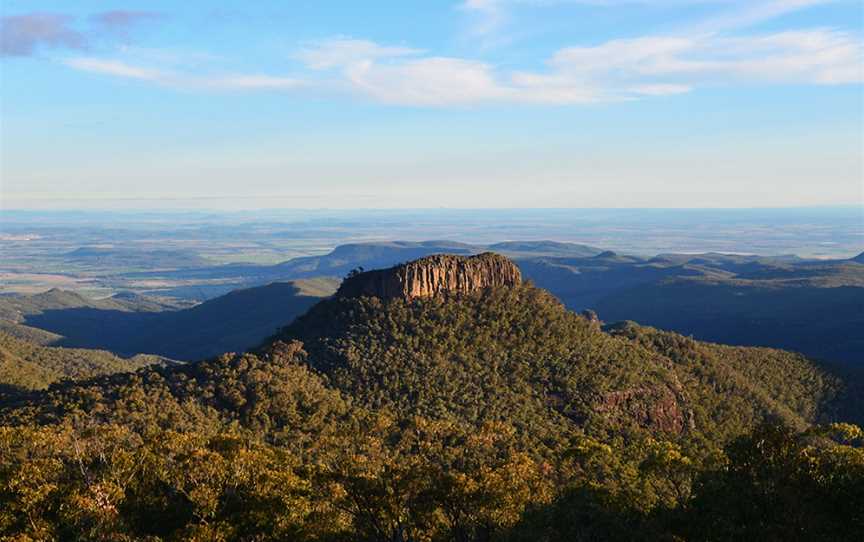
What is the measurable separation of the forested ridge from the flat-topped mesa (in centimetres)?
193

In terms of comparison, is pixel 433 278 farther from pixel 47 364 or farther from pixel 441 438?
pixel 47 364

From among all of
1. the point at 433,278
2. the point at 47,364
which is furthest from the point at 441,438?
the point at 47,364

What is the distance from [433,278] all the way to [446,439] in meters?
36.8

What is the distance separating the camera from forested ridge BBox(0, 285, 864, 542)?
1364 inches

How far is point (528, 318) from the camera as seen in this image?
97.3m

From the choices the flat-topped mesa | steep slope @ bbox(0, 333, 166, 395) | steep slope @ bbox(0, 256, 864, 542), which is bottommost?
steep slope @ bbox(0, 333, 166, 395)

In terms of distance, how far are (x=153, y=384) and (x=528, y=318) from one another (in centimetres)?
4848

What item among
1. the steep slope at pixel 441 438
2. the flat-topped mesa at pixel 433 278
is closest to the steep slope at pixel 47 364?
the steep slope at pixel 441 438

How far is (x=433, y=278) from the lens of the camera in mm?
96625

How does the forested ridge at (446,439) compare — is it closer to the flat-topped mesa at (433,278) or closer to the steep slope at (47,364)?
the flat-topped mesa at (433,278)

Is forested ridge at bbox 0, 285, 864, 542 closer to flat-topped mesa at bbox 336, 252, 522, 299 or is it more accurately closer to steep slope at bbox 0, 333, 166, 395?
flat-topped mesa at bbox 336, 252, 522, 299

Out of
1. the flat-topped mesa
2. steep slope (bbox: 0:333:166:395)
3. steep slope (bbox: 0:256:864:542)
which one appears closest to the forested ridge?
steep slope (bbox: 0:256:864:542)

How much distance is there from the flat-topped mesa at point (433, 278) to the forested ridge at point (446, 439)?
1.93 metres

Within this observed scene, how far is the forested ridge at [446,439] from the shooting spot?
114 feet
